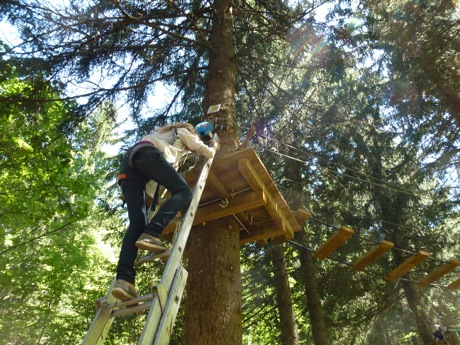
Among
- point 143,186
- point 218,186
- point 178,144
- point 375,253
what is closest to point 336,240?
point 375,253

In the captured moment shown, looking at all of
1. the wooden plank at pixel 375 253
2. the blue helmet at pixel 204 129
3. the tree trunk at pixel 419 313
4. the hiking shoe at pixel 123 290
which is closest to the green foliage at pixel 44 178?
the blue helmet at pixel 204 129

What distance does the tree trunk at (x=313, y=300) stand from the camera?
7410mm

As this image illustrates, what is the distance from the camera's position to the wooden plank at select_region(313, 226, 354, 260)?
15.9ft

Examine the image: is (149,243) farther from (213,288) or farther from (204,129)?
(204,129)

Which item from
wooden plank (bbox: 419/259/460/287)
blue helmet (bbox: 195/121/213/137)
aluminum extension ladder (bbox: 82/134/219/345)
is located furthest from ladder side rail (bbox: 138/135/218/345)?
wooden plank (bbox: 419/259/460/287)

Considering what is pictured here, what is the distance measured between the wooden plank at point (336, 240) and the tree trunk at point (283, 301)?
276 cm

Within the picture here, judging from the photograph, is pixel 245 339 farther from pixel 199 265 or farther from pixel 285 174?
pixel 199 265

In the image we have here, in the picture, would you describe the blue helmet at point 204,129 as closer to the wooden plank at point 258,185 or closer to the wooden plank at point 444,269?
the wooden plank at point 258,185

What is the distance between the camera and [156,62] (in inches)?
272

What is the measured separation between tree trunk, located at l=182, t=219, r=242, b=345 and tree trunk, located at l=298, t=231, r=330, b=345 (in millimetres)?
4880

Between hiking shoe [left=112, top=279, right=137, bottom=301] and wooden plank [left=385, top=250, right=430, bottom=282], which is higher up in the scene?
wooden plank [left=385, top=250, right=430, bottom=282]

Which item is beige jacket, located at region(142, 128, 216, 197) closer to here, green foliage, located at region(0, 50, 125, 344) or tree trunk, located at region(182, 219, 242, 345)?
tree trunk, located at region(182, 219, 242, 345)

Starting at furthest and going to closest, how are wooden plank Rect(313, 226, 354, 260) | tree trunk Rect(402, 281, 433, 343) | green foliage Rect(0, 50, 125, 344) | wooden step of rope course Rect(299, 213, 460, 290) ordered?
tree trunk Rect(402, 281, 433, 343) < green foliage Rect(0, 50, 125, 344) < wooden step of rope course Rect(299, 213, 460, 290) < wooden plank Rect(313, 226, 354, 260)

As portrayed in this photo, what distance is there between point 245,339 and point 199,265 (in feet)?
52.1
